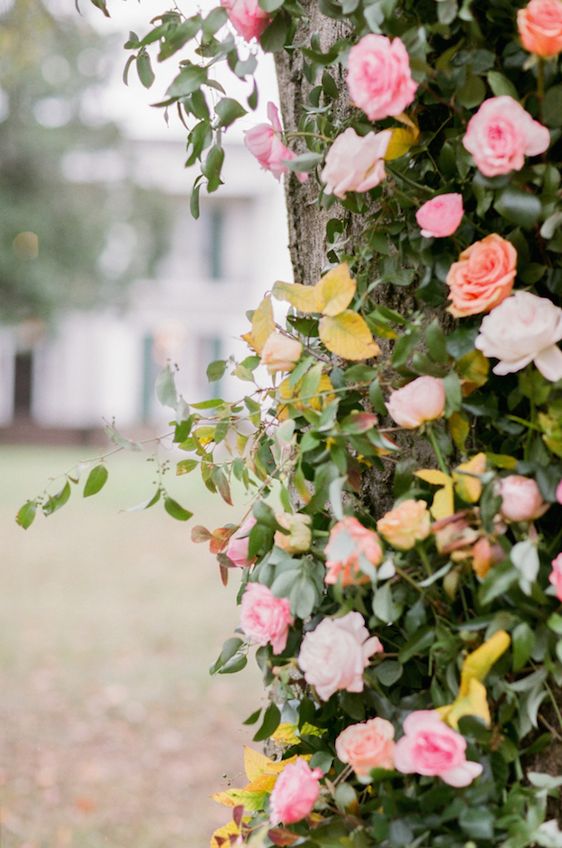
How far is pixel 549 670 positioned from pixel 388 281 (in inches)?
19.9

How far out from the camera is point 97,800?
3.25m

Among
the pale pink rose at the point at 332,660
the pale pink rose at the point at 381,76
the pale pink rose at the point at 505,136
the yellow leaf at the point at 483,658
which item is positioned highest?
the pale pink rose at the point at 381,76

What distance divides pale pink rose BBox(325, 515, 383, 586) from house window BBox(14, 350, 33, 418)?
19.1 meters

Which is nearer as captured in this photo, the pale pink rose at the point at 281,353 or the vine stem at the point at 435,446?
the vine stem at the point at 435,446

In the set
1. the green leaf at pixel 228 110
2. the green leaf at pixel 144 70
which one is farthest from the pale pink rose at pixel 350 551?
the green leaf at pixel 144 70

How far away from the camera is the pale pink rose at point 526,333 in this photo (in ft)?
3.28

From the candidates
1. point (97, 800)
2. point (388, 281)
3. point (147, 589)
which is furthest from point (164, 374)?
point (147, 589)

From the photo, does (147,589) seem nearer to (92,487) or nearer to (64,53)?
(92,487)

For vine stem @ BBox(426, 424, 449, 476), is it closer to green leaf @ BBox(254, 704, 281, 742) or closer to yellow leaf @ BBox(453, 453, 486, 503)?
yellow leaf @ BBox(453, 453, 486, 503)

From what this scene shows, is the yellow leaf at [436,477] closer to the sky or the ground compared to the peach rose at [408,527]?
closer to the sky

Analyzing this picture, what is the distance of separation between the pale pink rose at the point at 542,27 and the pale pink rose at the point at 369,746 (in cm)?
75

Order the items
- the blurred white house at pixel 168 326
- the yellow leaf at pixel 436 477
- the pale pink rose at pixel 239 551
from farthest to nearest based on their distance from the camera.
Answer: the blurred white house at pixel 168 326, the pale pink rose at pixel 239 551, the yellow leaf at pixel 436 477

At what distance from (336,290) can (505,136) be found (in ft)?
0.86

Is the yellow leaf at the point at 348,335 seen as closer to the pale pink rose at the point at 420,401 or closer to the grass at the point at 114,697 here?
the pale pink rose at the point at 420,401
